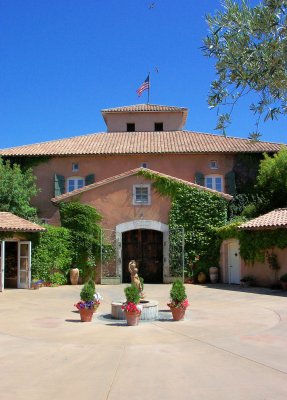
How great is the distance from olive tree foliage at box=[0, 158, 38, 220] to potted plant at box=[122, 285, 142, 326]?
57.0 feet

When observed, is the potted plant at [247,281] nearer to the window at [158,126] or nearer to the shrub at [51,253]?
the shrub at [51,253]

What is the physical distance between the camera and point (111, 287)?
23062mm

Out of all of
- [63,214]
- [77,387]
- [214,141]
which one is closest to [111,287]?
[63,214]

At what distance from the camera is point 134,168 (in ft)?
101

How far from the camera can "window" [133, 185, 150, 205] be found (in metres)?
25.4

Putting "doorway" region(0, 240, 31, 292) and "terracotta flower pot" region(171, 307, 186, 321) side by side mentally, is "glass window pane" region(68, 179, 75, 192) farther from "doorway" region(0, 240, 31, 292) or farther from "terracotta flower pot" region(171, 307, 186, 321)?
"terracotta flower pot" region(171, 307, 186, 321)

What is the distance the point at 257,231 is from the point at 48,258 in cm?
1038

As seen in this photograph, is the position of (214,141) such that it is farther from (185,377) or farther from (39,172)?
(185,377)

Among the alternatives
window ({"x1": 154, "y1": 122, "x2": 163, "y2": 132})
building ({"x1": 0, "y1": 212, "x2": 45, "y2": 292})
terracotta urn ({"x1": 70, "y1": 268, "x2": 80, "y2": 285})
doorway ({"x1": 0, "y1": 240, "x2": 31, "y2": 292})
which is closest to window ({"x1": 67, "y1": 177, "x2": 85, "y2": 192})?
building ({"x1": 0, "y1": 212, "x2": 45, "y2": 292})

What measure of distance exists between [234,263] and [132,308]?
12.9 metres

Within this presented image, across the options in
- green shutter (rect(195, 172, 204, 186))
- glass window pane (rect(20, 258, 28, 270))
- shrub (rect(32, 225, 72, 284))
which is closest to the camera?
glass window pane (rect(20, 258, 28, 270))

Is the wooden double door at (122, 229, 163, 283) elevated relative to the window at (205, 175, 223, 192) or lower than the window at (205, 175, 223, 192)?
lower

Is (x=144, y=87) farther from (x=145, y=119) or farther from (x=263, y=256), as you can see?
(x=263, y=256)

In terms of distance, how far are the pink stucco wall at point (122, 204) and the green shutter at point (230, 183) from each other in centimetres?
658
